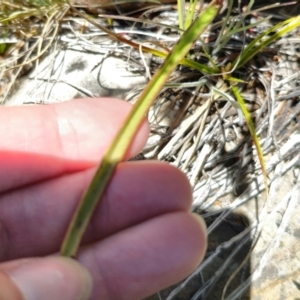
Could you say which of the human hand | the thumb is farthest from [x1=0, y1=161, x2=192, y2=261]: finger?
the thumb

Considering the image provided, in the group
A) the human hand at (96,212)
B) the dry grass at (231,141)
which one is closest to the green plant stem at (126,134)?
the human hand at (96,212)

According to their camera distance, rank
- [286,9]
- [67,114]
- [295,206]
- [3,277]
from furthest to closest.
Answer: [286,9]
[295,206]
[67,114]
[3,277]

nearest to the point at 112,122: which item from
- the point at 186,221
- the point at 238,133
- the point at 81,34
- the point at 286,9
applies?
the point at 186,221

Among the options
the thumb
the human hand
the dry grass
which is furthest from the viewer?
the dry grass

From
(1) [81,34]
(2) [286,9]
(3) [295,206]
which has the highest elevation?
(2) [286,9]

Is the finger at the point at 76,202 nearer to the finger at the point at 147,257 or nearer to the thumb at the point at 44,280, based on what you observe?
the finger at the point at 147,257

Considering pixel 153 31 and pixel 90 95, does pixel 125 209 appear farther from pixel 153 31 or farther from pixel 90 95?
pixel 153 31

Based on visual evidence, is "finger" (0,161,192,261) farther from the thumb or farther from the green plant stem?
the thumb
